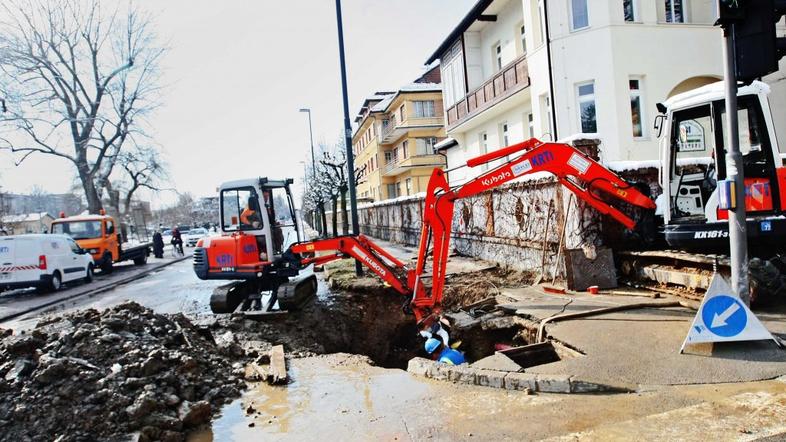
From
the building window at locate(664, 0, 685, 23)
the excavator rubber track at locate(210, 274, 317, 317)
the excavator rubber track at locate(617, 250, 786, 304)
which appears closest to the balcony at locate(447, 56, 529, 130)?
the building window at locate(664, 0, 685, 23)

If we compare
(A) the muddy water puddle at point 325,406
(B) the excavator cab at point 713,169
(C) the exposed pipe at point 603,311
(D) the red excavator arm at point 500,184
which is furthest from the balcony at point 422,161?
(A) the muddy water puddle at point 325,406

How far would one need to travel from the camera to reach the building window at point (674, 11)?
54.0 ft

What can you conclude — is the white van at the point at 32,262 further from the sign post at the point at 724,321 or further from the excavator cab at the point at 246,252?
the sign post at the point at 724,321

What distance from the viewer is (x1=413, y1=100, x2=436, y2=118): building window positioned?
41750 mm

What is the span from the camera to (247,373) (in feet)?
A: 19.2

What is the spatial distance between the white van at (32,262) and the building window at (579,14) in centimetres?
1875

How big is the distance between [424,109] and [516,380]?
3888 centimetres

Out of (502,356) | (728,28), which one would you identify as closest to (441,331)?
(502,356)

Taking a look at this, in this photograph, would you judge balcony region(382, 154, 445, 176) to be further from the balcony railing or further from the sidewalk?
the sidewalk

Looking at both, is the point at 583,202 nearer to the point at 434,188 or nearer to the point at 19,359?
the point at 434,188

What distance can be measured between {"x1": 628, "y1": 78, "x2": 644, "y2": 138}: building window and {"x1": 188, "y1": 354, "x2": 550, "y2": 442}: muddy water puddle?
13868 millimetres

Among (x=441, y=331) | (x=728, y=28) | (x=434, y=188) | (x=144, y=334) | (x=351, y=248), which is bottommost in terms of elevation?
(x=441, y=331)

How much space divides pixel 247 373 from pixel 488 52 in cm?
2063

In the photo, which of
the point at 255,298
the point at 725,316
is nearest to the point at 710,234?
the point at 725,316
